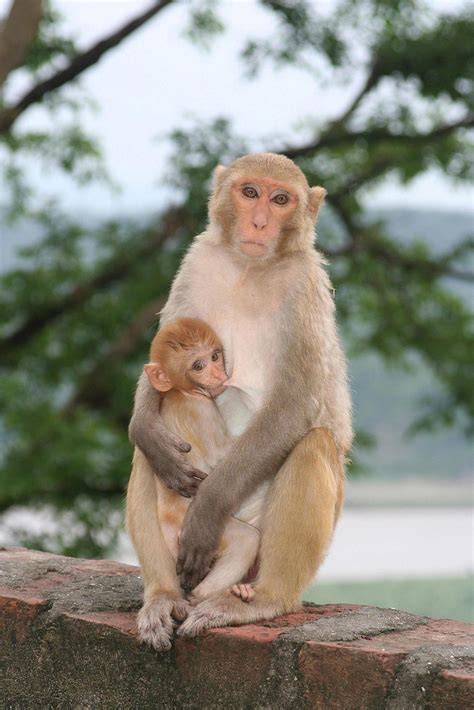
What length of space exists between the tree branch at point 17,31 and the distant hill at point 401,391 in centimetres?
355

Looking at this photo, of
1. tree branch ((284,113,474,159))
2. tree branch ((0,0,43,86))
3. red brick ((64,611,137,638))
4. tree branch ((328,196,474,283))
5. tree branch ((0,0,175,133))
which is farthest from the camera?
tree branch ((328,196,474,283))

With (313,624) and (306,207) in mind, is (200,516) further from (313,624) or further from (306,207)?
(306,207)

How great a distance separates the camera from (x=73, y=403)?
9766 mm

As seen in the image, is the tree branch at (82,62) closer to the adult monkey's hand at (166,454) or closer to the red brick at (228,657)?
the adult monkey's hand at (166,454)

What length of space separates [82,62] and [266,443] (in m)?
5.62

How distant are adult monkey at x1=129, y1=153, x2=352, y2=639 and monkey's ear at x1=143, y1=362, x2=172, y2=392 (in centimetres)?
5

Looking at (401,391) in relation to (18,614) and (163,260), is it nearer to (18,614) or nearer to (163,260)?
(163,260)

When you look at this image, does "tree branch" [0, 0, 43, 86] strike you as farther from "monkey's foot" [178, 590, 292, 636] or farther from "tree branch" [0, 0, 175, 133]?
"monkey's foot" [178, 590, 292, 636]

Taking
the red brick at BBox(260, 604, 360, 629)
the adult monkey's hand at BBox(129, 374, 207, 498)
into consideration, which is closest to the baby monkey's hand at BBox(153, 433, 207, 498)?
the adult monkey's hand at BBox(129, 374, 207, 498)

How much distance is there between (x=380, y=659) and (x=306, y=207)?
1333mm

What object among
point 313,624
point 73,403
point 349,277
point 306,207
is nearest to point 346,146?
point 349,277

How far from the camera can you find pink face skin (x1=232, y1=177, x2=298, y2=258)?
10.4 feet

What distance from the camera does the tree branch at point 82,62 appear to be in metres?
7.94

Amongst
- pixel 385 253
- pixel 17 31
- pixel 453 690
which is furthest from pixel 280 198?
pixel 385 253
